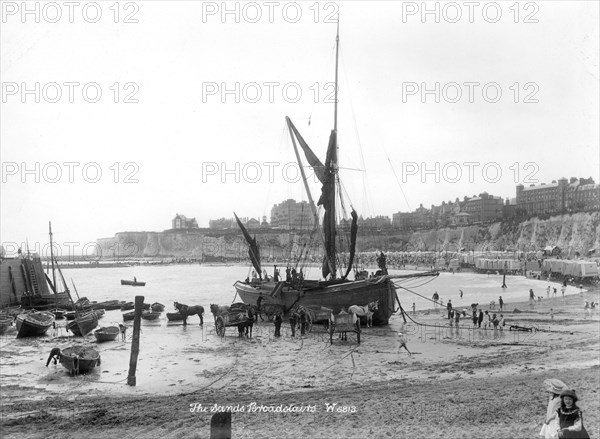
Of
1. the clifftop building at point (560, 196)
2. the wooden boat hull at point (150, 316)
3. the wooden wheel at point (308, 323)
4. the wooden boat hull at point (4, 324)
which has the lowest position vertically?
the wooden boat hull at point (150, 316)

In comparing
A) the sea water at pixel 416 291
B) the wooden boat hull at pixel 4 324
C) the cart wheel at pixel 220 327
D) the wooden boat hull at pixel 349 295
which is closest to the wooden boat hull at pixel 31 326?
the wooden boat hull at pixel 4 324

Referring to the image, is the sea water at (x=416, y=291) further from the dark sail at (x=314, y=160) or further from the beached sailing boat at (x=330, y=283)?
the dark sail at (x=314, y=160)

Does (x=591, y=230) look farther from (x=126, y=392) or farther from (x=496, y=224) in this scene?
(x=126, y=392)

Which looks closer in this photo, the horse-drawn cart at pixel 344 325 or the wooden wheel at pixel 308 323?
the horse-drawn cart at pixel 344 325

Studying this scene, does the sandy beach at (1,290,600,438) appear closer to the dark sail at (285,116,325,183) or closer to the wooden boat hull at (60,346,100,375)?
the wooden boat hull at (60,346,100,375)

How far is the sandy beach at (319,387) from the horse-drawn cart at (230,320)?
3.26 ft

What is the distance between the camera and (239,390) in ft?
50.7

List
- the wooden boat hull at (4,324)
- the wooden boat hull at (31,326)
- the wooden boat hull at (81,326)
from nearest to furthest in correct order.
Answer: the wooden boat hull at (31,326) → the wooden boat hull at (81,326) → the wooden boat hull at (4,324)

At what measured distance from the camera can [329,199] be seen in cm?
3544

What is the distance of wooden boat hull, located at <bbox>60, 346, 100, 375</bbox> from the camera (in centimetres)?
1852

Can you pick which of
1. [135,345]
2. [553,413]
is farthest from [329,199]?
[553,413]

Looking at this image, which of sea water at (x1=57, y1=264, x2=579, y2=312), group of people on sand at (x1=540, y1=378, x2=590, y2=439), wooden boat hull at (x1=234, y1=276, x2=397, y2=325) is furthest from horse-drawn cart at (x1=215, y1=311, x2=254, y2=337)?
group of people on sand at (x1=540, y1=378, x2=590, y2=439)

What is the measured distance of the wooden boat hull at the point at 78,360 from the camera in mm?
18516

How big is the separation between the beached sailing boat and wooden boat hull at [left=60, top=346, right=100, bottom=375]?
14.6m
